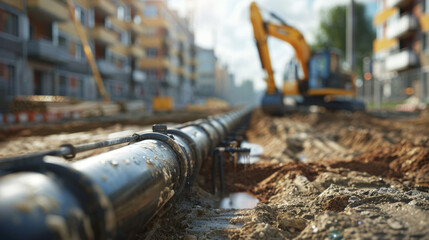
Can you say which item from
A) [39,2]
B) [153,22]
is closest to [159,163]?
[39,2]

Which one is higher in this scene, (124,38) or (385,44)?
(124,38)

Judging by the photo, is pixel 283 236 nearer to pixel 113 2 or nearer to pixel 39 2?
pixel 39 2

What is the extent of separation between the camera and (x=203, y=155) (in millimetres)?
4004

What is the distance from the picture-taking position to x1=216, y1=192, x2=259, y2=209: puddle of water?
378 cm

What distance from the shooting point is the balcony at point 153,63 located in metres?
46.6

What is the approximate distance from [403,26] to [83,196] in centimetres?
3040

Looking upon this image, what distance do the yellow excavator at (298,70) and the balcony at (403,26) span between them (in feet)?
45.6

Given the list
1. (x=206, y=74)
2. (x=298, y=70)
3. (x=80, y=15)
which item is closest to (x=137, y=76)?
(x=80, y=15)

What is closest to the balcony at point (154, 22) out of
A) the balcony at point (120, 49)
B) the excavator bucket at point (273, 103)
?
the balcony at point (120, 49)

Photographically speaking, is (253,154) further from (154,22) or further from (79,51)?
(154,22)

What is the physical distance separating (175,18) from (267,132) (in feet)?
171

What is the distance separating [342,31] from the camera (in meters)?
44.9

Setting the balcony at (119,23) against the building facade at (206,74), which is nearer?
the balcony at (119,23)

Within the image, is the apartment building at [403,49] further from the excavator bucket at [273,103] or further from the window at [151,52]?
the window at [151,52]
